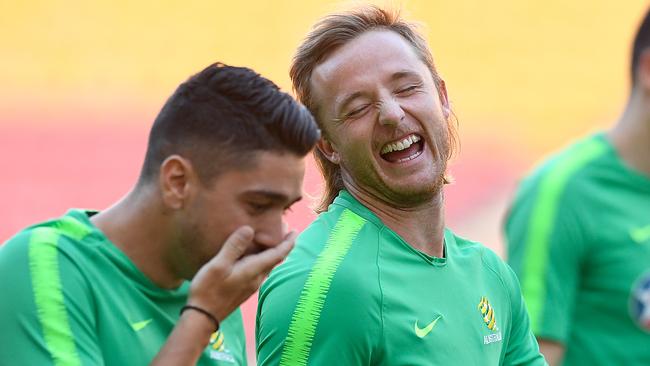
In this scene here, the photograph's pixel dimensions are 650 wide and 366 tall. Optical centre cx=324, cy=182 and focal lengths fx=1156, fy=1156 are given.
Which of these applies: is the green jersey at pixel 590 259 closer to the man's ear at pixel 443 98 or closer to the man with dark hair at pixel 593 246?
the man with dark hair at pixel 593 246

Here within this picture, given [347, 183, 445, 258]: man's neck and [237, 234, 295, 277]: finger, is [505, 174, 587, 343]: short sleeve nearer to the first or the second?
[347, 183, 445, 258]: man's neck

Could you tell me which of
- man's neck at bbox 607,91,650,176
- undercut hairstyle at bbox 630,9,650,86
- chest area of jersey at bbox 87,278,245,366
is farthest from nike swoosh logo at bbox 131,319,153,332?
undercut hairstyle at bbox 630,9,650,86

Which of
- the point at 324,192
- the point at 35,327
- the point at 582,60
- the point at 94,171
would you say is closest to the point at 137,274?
the point at 35,327

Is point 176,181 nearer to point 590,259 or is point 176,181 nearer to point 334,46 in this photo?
point 334,46

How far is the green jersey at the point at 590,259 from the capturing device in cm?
398

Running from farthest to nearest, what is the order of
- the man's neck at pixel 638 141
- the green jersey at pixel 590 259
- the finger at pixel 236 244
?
the man's neck at pixel 638 141 → the green jersey at pixel 590 259 → the finger at pixel 236 244

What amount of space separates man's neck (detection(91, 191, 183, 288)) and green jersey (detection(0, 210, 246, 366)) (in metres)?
0.02

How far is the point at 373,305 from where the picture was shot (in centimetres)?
294

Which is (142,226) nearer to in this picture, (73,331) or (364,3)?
(73,331)

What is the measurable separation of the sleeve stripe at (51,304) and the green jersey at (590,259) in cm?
208

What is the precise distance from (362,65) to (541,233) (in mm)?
1139

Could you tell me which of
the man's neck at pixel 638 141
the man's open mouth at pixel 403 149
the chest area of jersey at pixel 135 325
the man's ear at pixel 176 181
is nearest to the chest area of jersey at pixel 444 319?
the man's open mouth at pixel 403 149

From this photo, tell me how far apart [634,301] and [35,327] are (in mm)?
2305

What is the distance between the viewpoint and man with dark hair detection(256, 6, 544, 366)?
9.62ft
